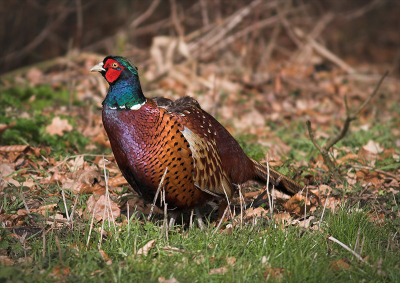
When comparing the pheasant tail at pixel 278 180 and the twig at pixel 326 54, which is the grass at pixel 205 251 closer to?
the pheasant tail at pixel 278 180

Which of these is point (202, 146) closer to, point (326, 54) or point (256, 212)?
point (256, 212)

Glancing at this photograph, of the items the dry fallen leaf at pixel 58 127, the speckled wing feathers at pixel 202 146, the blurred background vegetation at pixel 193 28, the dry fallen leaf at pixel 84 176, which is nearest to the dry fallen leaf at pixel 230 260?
the speckled wing feathers at pixel 202 146

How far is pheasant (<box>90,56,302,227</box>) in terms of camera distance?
318 centimetres

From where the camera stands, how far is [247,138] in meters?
5.36

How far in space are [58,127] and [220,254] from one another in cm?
264

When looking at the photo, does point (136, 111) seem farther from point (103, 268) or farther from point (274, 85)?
point (274, 85)

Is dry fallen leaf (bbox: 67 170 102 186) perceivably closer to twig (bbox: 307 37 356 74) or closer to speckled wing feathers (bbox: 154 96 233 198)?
speckled wing feathers (bbox: 154 96 233 198)

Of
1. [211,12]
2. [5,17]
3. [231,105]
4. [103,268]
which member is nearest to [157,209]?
[103,268]

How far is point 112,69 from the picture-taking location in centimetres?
322

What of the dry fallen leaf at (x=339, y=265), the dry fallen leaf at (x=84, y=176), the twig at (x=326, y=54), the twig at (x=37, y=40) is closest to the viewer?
the dry fallen leaf at (x=339, y=265)

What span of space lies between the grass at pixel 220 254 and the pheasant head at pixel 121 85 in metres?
0.86

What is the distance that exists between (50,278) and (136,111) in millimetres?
1238

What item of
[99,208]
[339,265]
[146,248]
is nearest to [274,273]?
[339,265]

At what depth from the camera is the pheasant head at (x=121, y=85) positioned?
321 centimetres
